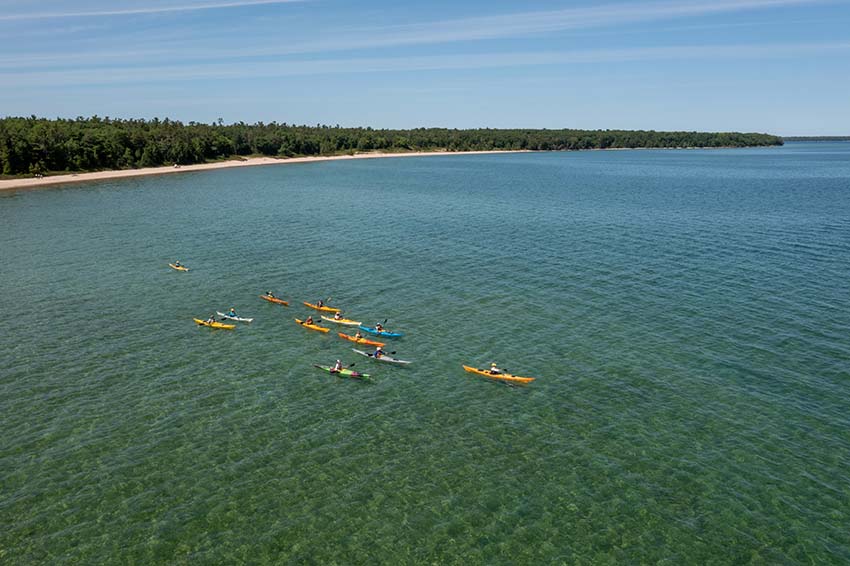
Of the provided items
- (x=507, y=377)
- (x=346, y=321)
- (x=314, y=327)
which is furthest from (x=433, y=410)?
(x=314, y=327)

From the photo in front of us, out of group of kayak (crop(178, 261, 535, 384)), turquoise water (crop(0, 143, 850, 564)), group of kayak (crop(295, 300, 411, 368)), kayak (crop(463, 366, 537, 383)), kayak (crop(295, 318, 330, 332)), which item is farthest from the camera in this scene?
kayak (crop(295, 318, 330, 332))

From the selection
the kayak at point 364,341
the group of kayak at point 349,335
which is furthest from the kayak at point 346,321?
the kayak at point 364,341

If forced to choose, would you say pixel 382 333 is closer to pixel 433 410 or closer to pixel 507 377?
pixel 507 377

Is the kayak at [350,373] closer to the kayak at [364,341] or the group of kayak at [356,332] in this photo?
the group of kayak at [356,332]

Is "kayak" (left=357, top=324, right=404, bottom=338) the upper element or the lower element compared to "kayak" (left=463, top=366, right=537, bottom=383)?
upper

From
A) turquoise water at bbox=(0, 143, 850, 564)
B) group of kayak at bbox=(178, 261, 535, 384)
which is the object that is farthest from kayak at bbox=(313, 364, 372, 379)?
turquoise water at bbox=(0, 143, 850, 564)

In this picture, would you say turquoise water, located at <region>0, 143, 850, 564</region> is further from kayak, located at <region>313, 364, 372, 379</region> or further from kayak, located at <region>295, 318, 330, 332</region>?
kayak, located at <region>313, 364, 372, 379</region>

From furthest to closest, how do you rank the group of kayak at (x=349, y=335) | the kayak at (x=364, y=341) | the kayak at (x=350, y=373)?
the kayak at (x=364, y=341) → the kayak at (x=350, y=373) → the group of kayak at (x=349, y=335)
